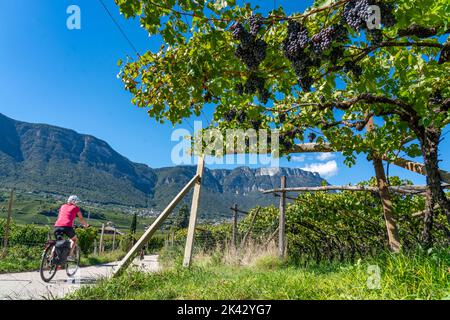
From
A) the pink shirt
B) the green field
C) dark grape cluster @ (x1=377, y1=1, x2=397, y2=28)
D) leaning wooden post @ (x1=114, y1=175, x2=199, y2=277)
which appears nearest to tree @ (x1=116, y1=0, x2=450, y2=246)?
dark grape cluster @ (x1=377, y1=1, x2=397, y2=28)

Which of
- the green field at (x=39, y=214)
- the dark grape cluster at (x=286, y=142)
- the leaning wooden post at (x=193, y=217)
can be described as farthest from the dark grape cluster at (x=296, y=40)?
the green field at (x=39, y=214)

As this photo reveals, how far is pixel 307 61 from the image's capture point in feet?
8.95

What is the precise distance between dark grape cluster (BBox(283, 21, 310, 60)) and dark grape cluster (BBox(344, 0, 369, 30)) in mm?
334

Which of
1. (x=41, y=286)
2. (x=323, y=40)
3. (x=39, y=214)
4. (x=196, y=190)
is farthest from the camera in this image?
(x=39, y=214)

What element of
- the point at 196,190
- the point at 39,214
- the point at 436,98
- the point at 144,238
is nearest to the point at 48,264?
the point at 144,238

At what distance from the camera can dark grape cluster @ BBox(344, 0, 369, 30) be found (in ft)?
7.10

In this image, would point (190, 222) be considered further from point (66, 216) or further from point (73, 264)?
point (73, 264)

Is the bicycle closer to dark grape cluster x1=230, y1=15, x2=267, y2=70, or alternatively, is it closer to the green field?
dark grape cluster x1=230, y1=15, x2=267, y2=70

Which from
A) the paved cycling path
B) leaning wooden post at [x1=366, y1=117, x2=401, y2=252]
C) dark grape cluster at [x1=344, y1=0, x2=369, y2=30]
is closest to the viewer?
dark grape cluster at [x1=344, y1=0, x2=369, y2=30]

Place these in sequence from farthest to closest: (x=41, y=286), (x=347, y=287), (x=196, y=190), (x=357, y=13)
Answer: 1. (x=196, y=190)
2. (x=41, y=286)
3. (x=347, y=287)
4. (x=357, y=13)

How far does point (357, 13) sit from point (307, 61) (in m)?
0.58

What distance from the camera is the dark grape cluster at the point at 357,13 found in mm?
2164

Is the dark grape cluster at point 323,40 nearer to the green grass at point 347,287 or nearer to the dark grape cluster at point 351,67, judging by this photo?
the dark grape cluster at point 351,67
